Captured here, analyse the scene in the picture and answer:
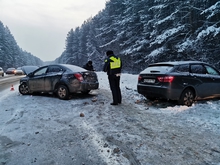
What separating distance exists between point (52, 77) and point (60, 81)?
0.58 m

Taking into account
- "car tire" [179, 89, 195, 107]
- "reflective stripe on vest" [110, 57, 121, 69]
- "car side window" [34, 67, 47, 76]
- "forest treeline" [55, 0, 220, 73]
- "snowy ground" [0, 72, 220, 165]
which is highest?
"forest treeline" [55, 0, 220, 73]

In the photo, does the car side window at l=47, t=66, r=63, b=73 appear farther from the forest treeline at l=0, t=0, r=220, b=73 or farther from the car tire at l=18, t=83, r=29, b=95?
the forest treeline at l=0, t=0, r=220, b=73

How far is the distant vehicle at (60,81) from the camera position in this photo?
25.0ft

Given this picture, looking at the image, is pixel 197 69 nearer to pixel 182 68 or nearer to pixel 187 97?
pixel 182 68

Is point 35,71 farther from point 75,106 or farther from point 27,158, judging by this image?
point 27,158

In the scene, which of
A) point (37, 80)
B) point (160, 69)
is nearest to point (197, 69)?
point (160, 69)

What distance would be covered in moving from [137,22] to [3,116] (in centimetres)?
2494

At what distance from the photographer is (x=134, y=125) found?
4590 mm

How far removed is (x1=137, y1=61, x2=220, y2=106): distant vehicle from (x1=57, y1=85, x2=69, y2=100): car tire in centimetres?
306

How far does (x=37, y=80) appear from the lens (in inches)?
340

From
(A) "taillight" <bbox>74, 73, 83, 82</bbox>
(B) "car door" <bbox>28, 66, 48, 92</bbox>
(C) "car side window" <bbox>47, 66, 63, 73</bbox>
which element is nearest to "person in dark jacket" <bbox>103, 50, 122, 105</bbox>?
(A) "taillight" <bbox>74, 73, 83, 82</bbox>

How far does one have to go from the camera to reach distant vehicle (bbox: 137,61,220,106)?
615cm

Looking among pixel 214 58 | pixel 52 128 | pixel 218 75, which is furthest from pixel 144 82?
pixel 214 58

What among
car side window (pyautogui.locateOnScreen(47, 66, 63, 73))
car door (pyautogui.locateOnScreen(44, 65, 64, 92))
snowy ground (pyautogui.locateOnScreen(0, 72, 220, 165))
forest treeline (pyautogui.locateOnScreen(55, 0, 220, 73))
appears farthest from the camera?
forest treeline (pyautogui.locateOnScreen(55, 0, 220, 73))
